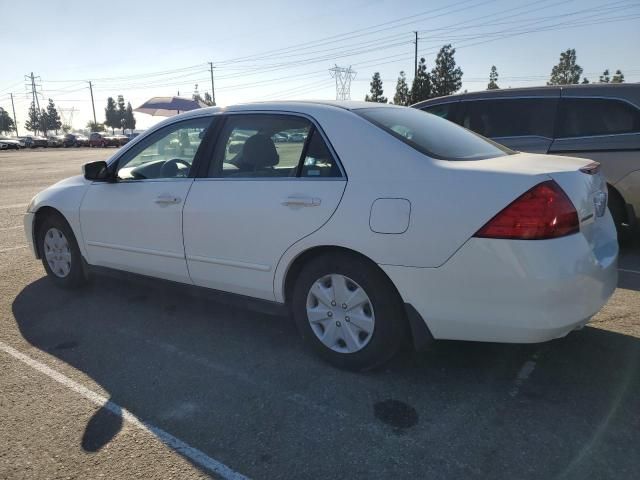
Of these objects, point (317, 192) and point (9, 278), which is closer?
point (317, 192)

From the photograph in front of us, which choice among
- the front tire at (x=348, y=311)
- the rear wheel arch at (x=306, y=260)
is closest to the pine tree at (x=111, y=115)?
the rear wheel arch at (x=306, y=260)

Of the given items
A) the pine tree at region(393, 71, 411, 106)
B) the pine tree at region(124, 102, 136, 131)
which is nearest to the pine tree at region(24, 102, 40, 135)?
the pine tree at region(124, 102, 136, 131)

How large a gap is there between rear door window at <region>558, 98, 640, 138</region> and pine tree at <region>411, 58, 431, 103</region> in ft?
158

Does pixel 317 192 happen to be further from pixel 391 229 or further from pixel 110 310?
pixel 110 310

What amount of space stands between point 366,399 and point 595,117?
4524mm

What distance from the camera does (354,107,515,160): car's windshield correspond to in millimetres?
3018

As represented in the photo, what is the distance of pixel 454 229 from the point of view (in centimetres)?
259

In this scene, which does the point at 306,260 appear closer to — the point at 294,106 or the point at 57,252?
the point at 294,106

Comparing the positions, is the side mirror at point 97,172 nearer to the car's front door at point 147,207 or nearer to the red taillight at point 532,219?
the car's front door at point 147,207

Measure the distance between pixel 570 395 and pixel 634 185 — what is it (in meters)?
3.44

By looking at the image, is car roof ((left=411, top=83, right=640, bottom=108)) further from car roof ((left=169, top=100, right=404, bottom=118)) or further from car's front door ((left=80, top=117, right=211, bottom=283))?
car's front door ((left=80, top=117, right=211, bottom=283))

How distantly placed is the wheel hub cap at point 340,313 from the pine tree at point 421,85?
51601 millimetres

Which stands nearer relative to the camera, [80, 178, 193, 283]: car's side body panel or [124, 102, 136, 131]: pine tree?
[80, 178, 193, 283]: car's side body panel

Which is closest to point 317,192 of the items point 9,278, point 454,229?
point 454,229
